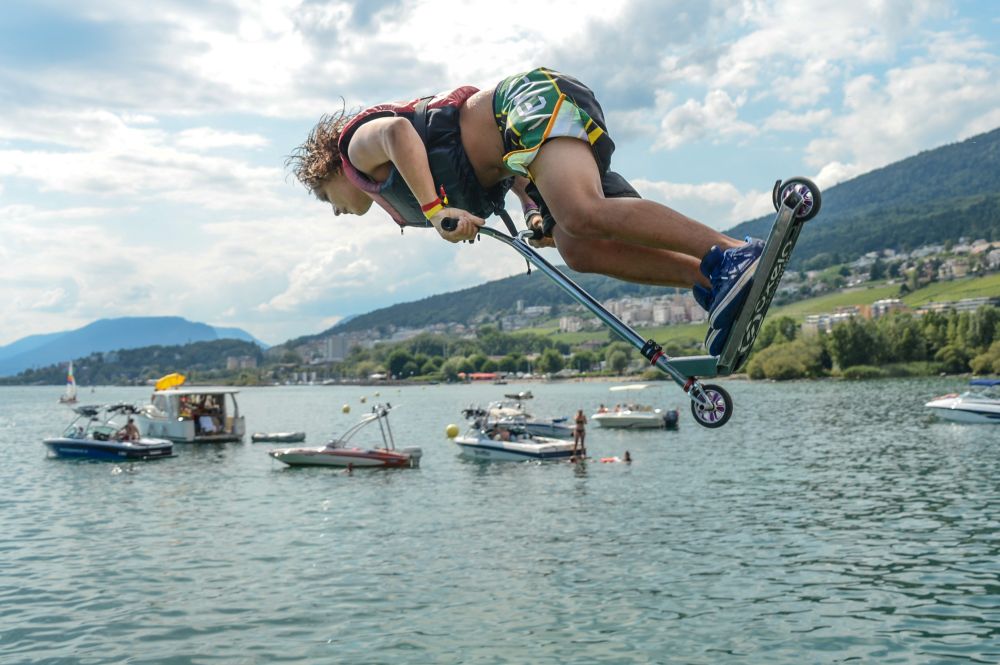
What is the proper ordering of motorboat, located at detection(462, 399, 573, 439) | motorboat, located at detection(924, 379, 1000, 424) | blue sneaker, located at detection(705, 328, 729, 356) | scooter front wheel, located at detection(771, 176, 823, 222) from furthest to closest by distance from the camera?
motorboat, located at detection(924, 379, 1000, 424) < motorboat, located at detection(462, 399, 573, 439) < blue sneaker, located at detection(705, 328, 729, 356) < scooter front wheel, located at detection(771, 176, 823, 222)

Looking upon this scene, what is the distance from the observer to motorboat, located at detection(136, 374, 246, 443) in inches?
3410

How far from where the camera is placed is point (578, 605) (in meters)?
26.5

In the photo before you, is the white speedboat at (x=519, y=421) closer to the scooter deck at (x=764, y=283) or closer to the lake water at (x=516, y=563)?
the lake water at (x=516, y=563)

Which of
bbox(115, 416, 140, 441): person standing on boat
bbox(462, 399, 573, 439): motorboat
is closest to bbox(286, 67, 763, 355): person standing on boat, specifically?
bbox(462, 399, 573, 439): motorboat

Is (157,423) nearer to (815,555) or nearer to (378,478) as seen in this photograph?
(378,478)

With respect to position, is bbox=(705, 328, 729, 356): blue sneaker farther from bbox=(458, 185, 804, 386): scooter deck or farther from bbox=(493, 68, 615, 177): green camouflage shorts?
bbox=(493, 68, 615, 177): green camouflage shorts

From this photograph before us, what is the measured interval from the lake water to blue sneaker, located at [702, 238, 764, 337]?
19265mm

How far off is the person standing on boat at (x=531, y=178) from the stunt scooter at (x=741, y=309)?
59 millimetres

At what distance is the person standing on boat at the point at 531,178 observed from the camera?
3904mm

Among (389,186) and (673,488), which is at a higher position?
(389,186)

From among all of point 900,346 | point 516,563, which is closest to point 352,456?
point 516,563

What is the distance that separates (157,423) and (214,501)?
42260 millimetres

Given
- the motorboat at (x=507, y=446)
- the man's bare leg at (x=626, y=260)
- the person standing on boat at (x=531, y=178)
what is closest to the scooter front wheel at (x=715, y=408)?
the person standing on boat at (x=531, y=178)

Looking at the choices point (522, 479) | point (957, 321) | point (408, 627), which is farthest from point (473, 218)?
point (957, 321)
